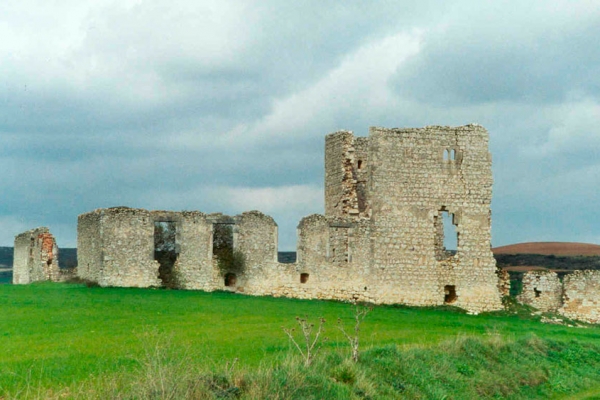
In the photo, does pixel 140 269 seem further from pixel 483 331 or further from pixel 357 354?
pixel 357 354

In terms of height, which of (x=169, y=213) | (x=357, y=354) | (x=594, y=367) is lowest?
(x=594, y=367)

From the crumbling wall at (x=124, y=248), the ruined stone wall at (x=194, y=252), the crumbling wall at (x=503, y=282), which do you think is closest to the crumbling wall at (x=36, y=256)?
the crumbling wall at (x=124, y=248)

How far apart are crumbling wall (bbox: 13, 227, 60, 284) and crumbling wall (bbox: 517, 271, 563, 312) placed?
1997 cm

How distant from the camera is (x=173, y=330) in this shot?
1569 cm

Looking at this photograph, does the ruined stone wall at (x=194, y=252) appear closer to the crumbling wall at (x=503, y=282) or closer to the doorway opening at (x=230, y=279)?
the doorway opening at (x=230, y=279)

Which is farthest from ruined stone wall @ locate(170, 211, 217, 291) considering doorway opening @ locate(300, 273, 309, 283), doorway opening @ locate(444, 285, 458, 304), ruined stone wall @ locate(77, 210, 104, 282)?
doorway opening @ locate(444, 285, 458, 304)

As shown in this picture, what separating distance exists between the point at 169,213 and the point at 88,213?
10.9 ft

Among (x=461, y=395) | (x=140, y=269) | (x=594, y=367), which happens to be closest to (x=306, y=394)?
(x=461, y=395)

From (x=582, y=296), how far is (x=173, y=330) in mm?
20386

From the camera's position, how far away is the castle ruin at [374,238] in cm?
2850

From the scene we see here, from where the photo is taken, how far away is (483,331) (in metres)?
22.0

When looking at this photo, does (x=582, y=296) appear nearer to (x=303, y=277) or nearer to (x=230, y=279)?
(x=303, y=277)

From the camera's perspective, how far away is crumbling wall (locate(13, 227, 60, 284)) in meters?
32.6

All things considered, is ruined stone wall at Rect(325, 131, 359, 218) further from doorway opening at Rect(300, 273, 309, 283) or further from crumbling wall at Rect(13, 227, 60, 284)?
crumbling wall at Rect(13, 227, 60, 284)
